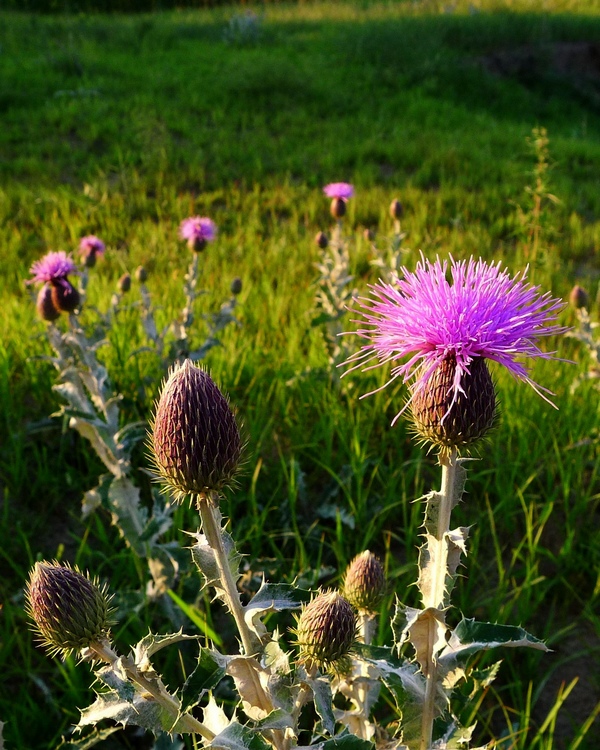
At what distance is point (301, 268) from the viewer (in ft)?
15.0

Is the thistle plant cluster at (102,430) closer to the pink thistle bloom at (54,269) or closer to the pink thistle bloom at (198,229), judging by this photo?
the pink thistle bloom at (54,269)

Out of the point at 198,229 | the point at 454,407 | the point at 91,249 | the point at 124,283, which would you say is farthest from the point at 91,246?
the point at 454,407

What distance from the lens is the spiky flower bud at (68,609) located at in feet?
4.17

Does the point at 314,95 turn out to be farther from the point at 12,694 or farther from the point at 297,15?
the point at 12,694

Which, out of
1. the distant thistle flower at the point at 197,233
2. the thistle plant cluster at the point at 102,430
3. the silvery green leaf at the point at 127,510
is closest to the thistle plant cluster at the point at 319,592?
the thistle plant cluster at the point at 102,430

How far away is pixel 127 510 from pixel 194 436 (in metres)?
1.18

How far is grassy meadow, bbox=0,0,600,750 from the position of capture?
2.32m

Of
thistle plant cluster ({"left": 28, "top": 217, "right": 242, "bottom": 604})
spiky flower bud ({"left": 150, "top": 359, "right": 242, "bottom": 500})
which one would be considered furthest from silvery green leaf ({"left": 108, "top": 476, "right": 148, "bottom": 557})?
spiky flower bud ({"left": 150, "top": 359, "right": 242, "bottom": 500})

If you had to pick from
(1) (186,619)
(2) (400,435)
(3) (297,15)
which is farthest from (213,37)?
(1) (186,619)

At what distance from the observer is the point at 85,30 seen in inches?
457

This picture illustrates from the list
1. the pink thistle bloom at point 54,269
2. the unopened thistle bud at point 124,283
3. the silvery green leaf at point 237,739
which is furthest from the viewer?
the unopened thistle bud at point 124,283

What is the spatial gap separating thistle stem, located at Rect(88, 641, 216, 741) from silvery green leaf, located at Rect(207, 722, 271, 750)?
0.09m

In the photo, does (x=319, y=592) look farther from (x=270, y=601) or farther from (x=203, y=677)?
(x=203, y=677)

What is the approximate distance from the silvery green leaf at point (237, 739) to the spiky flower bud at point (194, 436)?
0.40 m
